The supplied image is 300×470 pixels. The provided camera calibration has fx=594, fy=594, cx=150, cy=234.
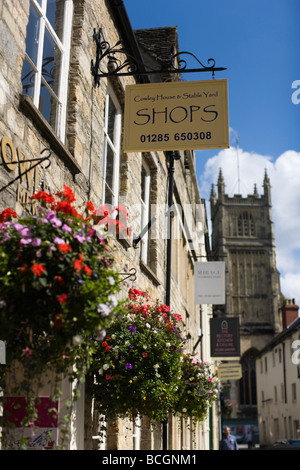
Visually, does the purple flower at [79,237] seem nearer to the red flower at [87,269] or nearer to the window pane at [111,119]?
the red flower at [87,269]

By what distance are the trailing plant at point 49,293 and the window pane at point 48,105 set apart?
8.15ft

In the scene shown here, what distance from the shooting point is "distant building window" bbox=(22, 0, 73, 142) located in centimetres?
527

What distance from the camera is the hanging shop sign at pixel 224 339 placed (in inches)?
832

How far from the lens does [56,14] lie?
6.26 m

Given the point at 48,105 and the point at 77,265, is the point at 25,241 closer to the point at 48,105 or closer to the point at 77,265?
the point at 77,265

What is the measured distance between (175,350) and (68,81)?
2.98 m

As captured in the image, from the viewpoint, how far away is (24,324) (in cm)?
326

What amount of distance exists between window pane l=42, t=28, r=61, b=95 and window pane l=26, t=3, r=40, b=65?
215 mm

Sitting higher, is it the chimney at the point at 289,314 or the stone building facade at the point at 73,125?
the chimney at the point at 289,314

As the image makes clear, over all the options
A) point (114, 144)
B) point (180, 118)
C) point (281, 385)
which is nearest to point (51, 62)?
point (180, 118)

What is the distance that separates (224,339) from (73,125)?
1720cm

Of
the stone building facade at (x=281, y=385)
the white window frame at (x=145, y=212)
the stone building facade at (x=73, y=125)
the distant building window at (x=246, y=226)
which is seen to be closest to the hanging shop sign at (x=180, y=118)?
the stone building facade at (x=73, y=125)
